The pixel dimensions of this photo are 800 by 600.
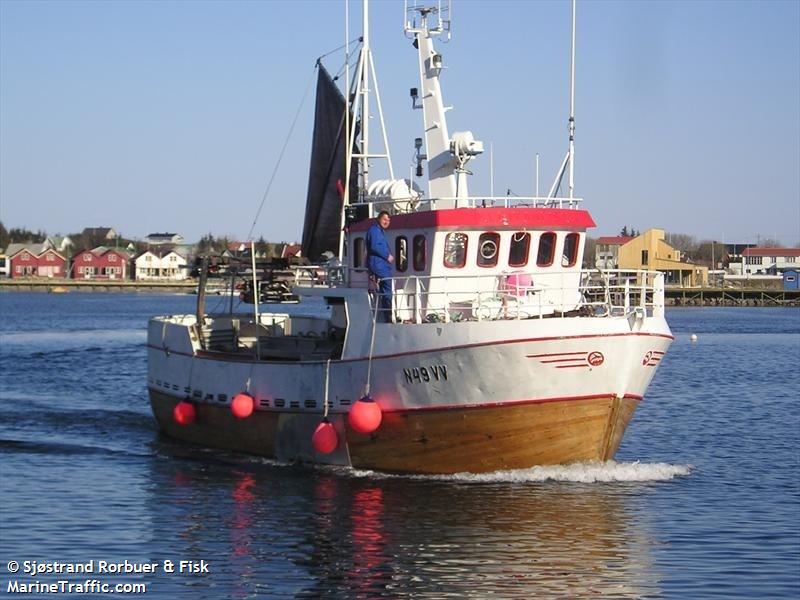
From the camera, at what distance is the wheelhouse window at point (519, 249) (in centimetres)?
2180

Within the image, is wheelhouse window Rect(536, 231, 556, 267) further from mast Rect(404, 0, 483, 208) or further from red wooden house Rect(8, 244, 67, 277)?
red wooden house Rect(8, 244, 67, 277)

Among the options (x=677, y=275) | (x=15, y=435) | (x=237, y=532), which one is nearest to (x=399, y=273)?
(x=237, y=532)

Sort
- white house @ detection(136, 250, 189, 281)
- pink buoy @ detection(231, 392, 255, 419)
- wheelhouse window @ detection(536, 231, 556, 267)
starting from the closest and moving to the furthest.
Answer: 1. wheelhouse window @ detection(536, 231, 556, 267)
2. pink buoy @ detection(231, 392, 255, 419)
3. white house @ detection(136, 250, 189, 281)

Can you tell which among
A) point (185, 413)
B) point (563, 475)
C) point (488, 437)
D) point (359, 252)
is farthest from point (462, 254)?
point (185, 413)

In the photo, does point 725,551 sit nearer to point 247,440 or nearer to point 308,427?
point 308,427

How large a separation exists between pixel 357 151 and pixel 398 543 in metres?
13.7

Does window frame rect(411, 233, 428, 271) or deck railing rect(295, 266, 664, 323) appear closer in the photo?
deck railing rect(295, 266, 664, 323)

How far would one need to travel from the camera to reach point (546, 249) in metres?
22.1

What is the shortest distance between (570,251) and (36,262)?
530 feet

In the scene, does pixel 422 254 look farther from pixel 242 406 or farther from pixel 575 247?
pixel 242 406

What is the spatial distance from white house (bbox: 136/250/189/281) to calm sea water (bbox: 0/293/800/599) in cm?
14337

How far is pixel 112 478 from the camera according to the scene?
23047 millimetres

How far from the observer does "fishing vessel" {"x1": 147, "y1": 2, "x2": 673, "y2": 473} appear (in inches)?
783

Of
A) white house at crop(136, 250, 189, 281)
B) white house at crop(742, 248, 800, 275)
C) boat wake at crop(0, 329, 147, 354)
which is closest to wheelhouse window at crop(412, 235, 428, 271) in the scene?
boat wake at crop(0, 329, 147, 354)
